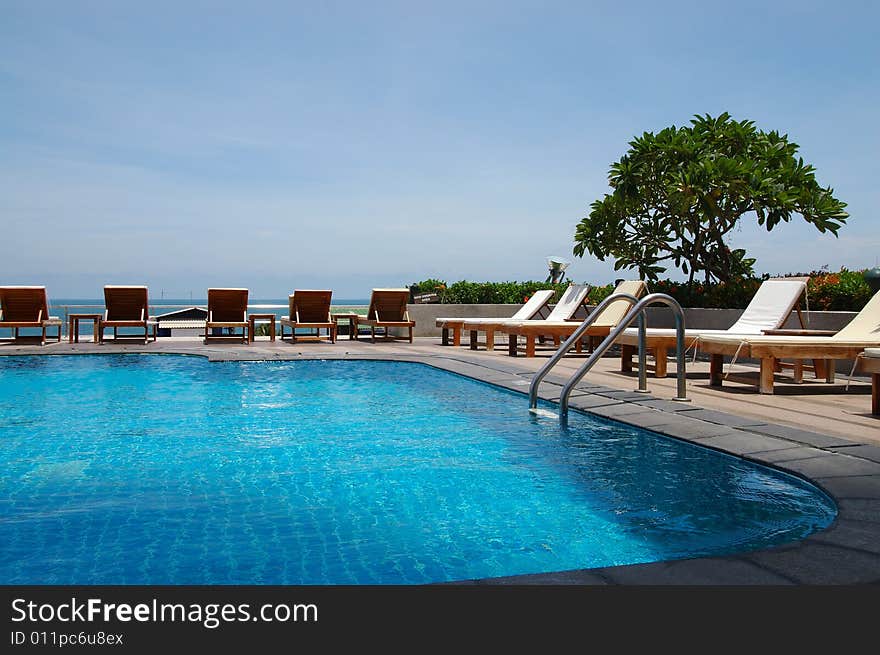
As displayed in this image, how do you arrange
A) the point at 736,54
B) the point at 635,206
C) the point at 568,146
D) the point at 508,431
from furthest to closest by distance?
the point at 568,146
the point at 736,54
the point at 635,206
the point at 508,431

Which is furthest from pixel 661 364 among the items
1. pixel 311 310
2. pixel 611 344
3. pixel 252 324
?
pixel 252 324

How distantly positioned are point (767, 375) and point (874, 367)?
157cm

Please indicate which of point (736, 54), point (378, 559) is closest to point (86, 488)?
point (378, 559)

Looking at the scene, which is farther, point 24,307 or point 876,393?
point 24,307

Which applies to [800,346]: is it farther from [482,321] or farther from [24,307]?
[24,307]

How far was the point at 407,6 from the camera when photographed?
14477 mm

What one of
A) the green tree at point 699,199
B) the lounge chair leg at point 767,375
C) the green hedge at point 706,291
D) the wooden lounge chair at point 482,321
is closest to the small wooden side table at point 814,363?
the lounge chair leg at point 767,375

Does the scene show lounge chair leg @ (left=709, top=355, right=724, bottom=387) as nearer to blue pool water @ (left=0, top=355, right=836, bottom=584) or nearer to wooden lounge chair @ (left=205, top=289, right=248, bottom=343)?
blue pool water @ (left=0, top=355, right=836, bottom=584)

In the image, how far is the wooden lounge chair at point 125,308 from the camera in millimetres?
12133

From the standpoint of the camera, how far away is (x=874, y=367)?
17.3 ft

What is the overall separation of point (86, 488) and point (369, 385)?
178 inches

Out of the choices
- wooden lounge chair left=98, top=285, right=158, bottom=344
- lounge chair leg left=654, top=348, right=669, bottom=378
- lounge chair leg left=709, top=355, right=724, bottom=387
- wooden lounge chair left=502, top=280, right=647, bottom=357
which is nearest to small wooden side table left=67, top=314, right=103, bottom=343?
wooden lounge chair left=98, top=285, right=158, bottom=344

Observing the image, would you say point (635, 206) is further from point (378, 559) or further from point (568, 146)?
point (378, 559)

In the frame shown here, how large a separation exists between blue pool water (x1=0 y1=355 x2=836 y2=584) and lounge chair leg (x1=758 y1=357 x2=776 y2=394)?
2.22 metres
